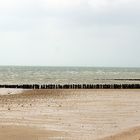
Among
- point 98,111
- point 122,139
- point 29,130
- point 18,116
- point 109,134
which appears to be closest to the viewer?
point 122,139

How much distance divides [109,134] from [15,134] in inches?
177

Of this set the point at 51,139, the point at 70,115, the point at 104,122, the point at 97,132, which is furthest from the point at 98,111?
the point at 51,139

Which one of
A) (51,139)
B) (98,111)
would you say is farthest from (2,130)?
(98,111)

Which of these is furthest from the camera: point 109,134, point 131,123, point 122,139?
point 131,123

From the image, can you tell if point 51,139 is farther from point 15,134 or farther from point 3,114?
point 3,114

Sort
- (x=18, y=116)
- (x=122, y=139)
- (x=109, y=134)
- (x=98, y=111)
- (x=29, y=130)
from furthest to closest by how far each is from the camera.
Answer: (x=98, y=111), (x=18, y=116), (x=29, y=130), (x=109, y=134), (x=122, y=139)

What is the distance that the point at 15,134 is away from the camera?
18828 mm

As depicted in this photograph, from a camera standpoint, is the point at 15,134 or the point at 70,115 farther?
the point at 70,115

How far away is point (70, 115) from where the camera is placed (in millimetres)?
26516

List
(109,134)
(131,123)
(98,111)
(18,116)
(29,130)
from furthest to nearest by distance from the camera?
Result: (98,111), (18,116), (131,123), (29,130), (109,134)

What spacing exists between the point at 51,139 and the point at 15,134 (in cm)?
225

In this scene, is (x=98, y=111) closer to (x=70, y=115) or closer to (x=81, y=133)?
(x=70, y=115)

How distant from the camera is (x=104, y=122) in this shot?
2295cm

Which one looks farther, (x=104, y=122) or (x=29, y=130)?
(x=104, y=122)
